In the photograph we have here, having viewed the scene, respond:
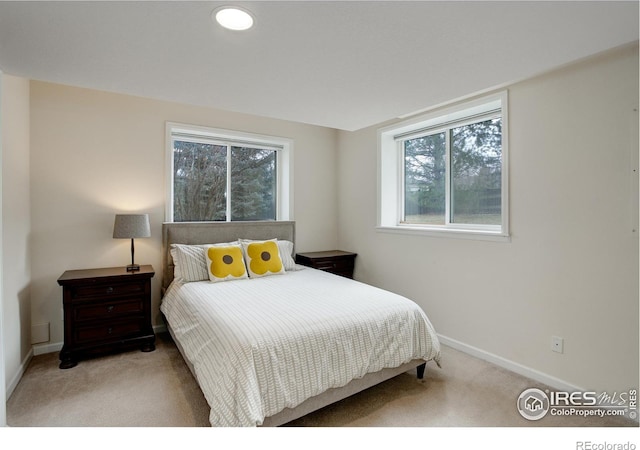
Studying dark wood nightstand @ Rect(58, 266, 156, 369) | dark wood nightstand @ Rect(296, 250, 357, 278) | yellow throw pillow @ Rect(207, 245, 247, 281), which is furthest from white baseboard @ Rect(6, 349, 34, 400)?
dark wood nightstand @ Rect(296, 250, 357, 278)

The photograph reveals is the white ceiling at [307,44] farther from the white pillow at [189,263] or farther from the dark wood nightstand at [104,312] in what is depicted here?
the dark wood nightstand at [104,312]

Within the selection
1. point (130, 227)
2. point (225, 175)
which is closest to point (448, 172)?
point (225, 175)

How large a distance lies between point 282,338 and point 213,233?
2070mm

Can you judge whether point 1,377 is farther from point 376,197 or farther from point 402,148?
point 402,148

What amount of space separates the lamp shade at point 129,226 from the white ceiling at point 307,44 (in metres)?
1.16

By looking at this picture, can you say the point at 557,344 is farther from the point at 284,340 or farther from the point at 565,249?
the point at 284,340

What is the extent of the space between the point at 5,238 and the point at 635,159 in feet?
13.3

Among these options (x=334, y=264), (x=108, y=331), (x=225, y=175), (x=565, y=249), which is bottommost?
(x=108, y=331)

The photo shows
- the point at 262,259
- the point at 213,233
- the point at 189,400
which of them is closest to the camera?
the point at 189,400

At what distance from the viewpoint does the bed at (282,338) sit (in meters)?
1.64

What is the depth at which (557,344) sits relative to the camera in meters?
2.28

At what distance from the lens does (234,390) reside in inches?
62.7

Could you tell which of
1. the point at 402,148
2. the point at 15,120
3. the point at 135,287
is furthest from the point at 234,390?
the point at 402,148

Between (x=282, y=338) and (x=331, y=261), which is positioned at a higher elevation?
(x=331, y=261)
